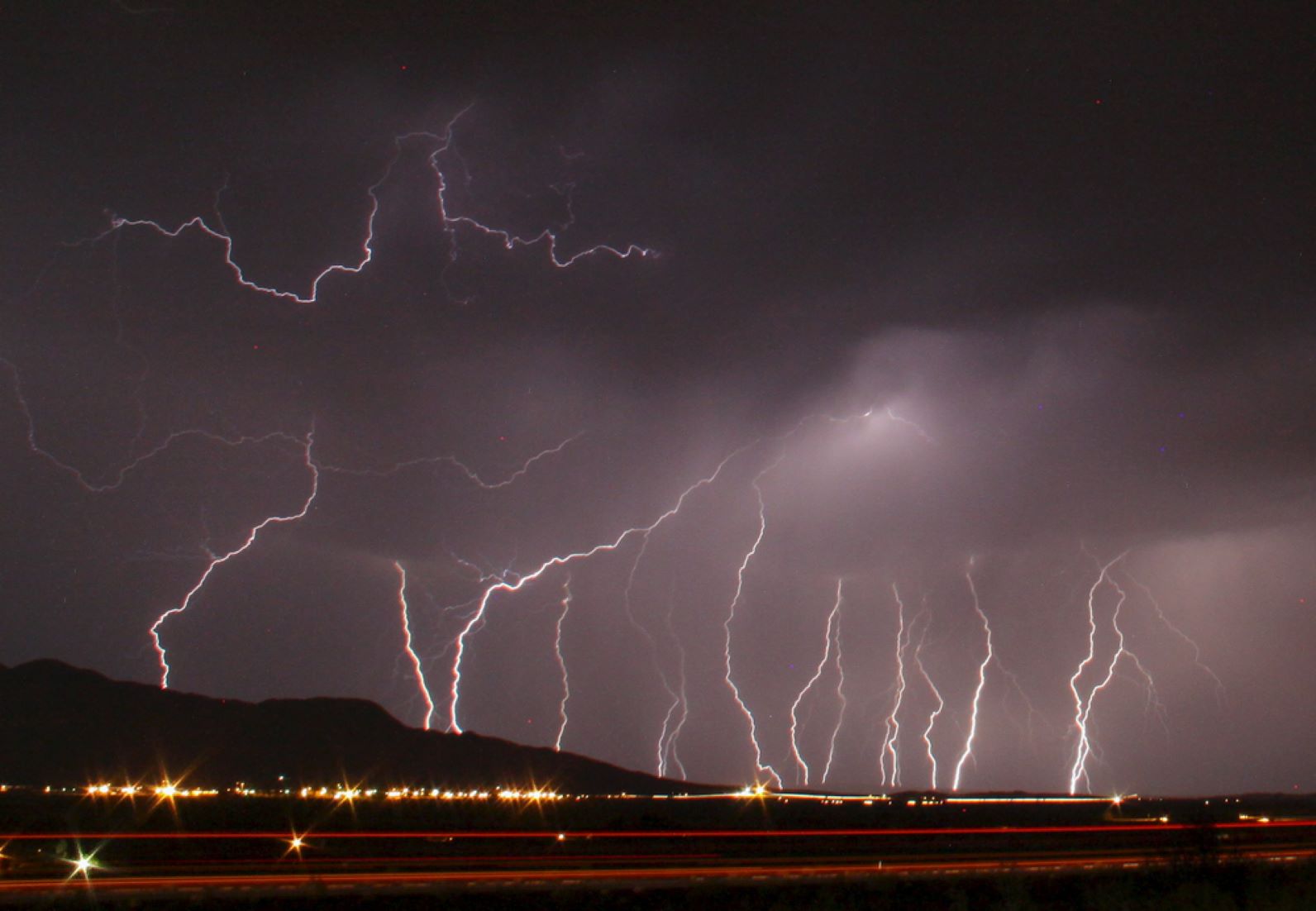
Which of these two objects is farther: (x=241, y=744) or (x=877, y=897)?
(x=241, y=744)

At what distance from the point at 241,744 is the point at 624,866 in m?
117

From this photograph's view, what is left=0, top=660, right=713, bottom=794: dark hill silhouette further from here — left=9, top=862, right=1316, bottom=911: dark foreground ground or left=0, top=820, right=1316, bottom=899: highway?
left=9, top=862, right=1316, bottom=911: dark foreground ground

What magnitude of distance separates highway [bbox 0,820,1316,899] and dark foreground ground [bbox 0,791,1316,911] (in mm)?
68

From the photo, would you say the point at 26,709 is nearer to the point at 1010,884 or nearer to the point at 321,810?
the point at 321,810

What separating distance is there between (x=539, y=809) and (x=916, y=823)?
16.5 meters

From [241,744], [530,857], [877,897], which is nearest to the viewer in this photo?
[877,897]

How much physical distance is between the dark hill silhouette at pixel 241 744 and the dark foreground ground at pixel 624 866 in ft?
246

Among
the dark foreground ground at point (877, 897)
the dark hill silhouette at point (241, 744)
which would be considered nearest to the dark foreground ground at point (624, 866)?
the dark foreground ground at point (877, 897)

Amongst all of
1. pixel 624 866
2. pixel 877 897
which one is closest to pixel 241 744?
pixel 624 866

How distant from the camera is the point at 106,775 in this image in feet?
304

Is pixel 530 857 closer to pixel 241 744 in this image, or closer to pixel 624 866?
pixel 624 866

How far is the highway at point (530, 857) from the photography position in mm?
15320

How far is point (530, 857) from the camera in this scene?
19.6m

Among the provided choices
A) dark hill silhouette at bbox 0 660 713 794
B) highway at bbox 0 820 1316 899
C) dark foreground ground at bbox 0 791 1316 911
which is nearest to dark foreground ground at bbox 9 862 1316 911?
dark foreground ground at bbox 0 791 1316 911
